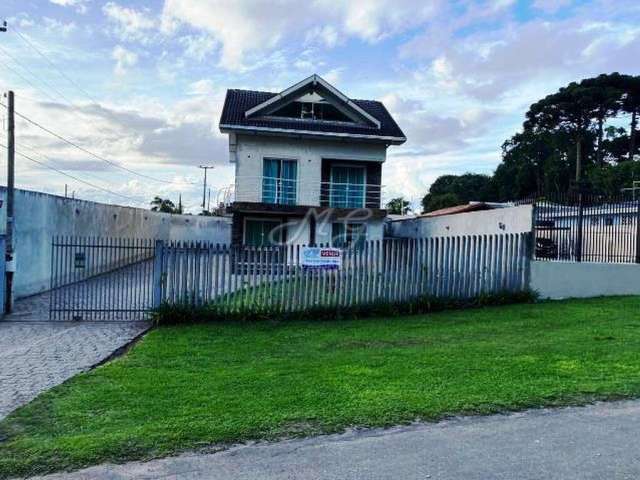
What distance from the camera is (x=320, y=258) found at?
11.4 metres

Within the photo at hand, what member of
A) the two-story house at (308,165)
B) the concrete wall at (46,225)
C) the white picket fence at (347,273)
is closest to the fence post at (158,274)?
the white picket fence at (347,273)

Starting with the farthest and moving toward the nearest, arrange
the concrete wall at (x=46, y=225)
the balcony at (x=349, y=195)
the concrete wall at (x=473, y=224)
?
1. the balcony at (x=349, y=195)
2. the concrete wall at (x=473, y=224)
3. the concrete wall at (x=46, y=225)

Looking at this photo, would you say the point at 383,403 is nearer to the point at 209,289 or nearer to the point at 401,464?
the point at 401,464

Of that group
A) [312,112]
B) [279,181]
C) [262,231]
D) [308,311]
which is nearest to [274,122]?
[312,112]

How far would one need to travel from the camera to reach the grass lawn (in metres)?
4.52

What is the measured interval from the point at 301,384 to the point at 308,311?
509cm

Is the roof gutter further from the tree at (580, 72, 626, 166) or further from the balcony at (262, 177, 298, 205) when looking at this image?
the tree at (580, 72, 626, 166)

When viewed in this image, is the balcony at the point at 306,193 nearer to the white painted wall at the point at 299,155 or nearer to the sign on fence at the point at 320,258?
the white painted wall at the point at 299,155

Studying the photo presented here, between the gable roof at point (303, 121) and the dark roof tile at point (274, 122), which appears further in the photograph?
the dark roof tile at point (274, 122)

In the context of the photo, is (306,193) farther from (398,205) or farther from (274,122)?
(398,205)

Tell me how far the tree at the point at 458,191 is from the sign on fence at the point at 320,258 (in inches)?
2184

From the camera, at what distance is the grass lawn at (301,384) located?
178 inches

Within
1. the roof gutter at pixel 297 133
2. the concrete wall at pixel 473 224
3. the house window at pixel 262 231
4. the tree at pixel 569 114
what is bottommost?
the house window at pixel 262 231

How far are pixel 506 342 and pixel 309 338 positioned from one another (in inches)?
124
